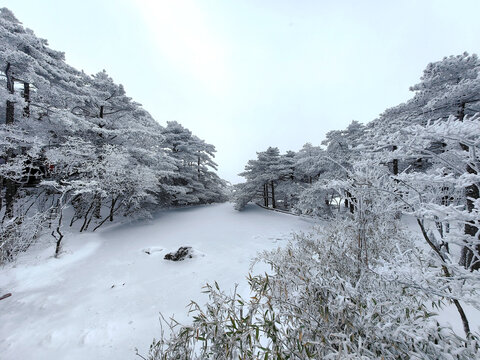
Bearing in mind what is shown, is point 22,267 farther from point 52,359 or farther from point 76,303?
point 52,359

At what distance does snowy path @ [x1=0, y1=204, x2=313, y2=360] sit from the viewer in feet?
12.4

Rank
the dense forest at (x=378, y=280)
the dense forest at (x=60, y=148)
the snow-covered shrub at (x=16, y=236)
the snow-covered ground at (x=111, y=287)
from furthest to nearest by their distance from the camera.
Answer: the dense forest at (x=60, y=148)
the snow-covered shrub at (x=16, y=236)
the snow-covered ground at (x=111, y=287)
the dense forest at (x=378, y=280)

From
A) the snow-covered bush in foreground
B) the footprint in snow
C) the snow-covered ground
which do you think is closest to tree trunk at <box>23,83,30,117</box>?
the snow-covered ground

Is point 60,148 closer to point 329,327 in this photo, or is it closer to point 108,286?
point 108,286

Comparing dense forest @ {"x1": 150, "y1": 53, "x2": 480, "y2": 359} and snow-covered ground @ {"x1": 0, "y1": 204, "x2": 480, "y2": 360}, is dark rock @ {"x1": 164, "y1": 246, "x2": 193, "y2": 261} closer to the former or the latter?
snow-covered ground @ {"x1": 0, "y1": 204, "x2": 480, "y2": 360}

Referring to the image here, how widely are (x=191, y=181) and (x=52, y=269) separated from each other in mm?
11289

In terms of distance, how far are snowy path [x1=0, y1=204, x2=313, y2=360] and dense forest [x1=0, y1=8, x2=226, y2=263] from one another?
1.34 m

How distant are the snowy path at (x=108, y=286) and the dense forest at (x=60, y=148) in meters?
1.34

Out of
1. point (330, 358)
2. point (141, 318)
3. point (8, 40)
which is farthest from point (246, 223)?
point (8, 40)

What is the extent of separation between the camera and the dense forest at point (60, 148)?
7609 millimetres

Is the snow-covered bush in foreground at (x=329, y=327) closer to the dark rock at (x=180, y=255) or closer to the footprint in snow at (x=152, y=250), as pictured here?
the dark rock at (x=180, y=255)

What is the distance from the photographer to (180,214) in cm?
1451

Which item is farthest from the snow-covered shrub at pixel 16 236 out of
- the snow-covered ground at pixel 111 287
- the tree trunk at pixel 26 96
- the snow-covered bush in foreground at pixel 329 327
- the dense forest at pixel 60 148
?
the snow-covered bush in foreground at pixel 329 327

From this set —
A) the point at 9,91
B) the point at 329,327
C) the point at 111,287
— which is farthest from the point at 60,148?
the point at 329,327
